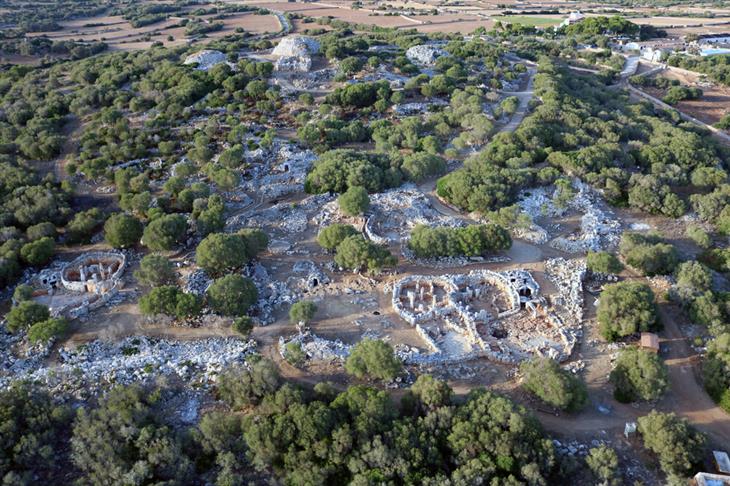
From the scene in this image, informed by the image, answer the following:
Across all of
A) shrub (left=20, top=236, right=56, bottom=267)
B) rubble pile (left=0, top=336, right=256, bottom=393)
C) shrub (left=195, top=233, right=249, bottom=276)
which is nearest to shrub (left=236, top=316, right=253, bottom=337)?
rubble pile (left=0, top=336, right=256, bottom=393)

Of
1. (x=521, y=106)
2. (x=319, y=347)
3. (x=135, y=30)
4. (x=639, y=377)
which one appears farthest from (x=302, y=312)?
(x=135, y=30)

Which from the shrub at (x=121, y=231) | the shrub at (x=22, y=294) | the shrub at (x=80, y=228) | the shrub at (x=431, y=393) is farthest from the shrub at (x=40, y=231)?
the shrub at (x=431, y=393)

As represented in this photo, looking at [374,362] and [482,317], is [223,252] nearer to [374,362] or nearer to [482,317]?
[374,362]

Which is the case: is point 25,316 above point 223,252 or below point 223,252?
below

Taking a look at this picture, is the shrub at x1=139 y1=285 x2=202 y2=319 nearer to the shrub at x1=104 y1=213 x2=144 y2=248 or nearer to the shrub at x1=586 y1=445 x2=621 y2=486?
the shrub at x1=104 y1=213 x2=144 y2=248

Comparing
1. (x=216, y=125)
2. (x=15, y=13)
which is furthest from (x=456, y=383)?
(x=15, y=13)

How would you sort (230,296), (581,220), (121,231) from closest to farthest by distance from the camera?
(230,296), (121,231), (581,220)
